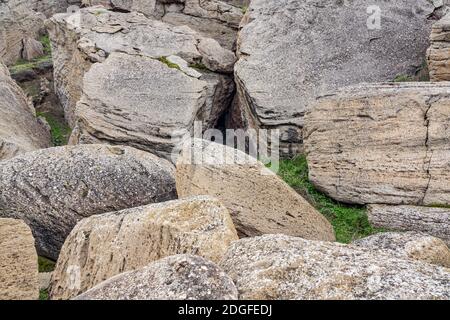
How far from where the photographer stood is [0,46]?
81.8ft

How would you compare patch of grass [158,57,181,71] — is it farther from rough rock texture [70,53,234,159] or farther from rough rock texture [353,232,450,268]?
rough rock texture [353,232,450,268]

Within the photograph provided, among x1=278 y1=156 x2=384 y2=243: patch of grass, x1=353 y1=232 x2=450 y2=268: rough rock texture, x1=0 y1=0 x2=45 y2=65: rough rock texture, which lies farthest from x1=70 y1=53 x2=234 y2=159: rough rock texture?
x1=0 y1=0 x2=45 y2=65: rough rock texture

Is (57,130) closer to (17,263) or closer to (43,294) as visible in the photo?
(43,294)

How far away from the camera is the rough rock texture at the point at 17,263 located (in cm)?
898

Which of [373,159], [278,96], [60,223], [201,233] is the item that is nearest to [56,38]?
[278,96]

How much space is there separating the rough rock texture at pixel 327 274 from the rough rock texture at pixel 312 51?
842cm

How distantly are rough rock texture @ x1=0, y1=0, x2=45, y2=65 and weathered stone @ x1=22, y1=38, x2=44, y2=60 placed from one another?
Answer: 0.57ft

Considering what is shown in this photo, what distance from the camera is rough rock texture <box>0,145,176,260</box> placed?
12234mm

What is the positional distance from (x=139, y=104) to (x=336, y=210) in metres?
6.14

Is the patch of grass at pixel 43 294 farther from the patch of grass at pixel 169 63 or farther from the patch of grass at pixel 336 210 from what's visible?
the patch of grass at pixel 169 63

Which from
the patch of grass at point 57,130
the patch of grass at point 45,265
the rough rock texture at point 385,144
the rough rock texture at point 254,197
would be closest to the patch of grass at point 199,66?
the patch of grass at point 57,130

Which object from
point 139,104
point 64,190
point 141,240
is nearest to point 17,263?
point 141,240

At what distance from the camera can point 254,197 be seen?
1170 centimetres
